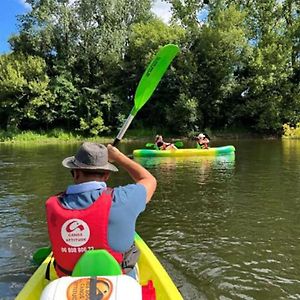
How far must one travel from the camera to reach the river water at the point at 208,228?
519 centimetres

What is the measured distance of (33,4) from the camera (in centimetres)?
3494

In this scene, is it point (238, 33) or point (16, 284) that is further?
point (238, 33)

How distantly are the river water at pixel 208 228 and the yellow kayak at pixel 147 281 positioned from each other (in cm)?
70

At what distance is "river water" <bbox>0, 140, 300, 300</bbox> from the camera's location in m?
5.19

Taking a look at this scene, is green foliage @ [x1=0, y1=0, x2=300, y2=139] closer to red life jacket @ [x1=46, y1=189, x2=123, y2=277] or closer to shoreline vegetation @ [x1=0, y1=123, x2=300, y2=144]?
shoreline vegetation @ [x1=0, y1=123, x2=300, y2=144]

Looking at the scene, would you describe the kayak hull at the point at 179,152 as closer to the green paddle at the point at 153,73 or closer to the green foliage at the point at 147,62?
the green paddle at the point at 153,73

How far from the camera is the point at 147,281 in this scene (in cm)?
412

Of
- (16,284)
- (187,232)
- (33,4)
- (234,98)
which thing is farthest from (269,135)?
(16,284)

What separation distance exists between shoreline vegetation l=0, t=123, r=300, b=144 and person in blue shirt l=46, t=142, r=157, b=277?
91.0 feet

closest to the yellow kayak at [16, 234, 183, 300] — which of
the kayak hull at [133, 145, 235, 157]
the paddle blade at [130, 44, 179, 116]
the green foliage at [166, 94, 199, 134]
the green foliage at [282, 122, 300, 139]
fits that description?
the paddle blade at [130, 44, 179, 116]

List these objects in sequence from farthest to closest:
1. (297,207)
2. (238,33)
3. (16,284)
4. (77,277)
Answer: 1. (238,33)
2. (297,207)
3. (16,284)
4. (77,277)

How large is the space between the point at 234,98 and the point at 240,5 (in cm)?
700

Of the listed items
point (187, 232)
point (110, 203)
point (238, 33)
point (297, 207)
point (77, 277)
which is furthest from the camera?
point (238, 33)

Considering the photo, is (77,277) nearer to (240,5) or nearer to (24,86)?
(24,86)
